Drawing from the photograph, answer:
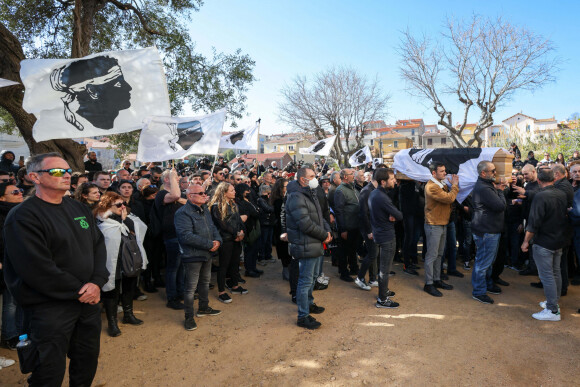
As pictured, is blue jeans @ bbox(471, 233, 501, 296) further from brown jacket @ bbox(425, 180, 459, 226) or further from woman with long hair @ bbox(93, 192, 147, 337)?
woman with long hair @ bbox(93, 192, 147, 337)

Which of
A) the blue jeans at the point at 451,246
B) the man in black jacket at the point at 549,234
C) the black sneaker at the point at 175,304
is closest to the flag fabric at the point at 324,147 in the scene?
the blue jeans at the point at 451,246

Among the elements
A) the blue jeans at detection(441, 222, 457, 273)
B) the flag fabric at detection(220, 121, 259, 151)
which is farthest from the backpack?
the flag fabric at detection(220, 121, 259, 151)

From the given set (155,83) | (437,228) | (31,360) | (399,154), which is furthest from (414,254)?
(31,360)

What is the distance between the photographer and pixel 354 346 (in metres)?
4.01

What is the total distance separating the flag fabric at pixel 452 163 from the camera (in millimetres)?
6609

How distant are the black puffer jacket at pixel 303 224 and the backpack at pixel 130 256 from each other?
6.59ft

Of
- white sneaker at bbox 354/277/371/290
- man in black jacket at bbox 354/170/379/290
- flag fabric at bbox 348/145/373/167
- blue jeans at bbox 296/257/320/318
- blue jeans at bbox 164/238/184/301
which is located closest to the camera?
blue jeans at bbox 296/257/320/318

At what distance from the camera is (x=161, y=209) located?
5473 millimetres

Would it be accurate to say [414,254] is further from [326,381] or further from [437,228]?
[326,381]

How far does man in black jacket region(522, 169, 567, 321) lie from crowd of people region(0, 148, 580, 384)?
15 mm

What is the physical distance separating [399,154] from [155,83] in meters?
5.29

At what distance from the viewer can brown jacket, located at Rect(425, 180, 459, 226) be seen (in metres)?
5.34

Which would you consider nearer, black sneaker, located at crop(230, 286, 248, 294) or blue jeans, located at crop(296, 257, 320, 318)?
blue jeans, located at crop(296, 257, 320, 318)

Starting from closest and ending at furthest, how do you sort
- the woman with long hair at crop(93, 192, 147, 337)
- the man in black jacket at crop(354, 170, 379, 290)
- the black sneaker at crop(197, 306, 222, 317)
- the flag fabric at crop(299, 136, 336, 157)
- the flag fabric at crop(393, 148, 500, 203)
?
the woman with long hair at crop(93, 192, 147, 337), the black sneaker at crop(197, 306, 222, 317), the man in black jacket at crop(354, 170, 379, 290), the flag fabric at crop(393, 148, 500, 203), the flag fabric at crop(299, 136, 336, 157)
